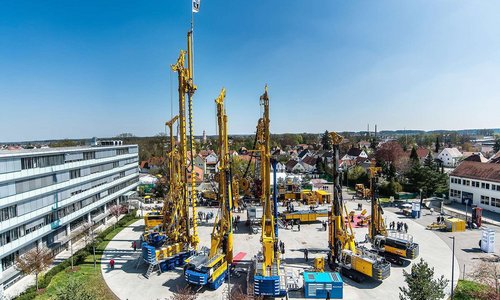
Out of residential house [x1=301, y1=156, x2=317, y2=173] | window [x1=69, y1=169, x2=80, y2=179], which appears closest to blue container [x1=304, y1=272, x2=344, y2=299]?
window [x1=69, y1=169, x2=80, y2=179]

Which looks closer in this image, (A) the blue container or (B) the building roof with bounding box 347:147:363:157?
(A) the blue container

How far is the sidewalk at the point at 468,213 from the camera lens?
37438mm

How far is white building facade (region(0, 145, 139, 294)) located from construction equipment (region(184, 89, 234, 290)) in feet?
48.0

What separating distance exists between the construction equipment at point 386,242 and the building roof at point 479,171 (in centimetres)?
2266

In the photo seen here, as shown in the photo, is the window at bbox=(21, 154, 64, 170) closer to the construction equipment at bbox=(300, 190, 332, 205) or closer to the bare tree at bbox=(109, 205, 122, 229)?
the bare tree at bbox=(109, 205, 122, 229)

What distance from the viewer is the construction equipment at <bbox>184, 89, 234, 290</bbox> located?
68.8 ft

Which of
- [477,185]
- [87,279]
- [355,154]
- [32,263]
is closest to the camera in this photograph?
[32,263]

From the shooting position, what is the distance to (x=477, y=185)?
43.4 m

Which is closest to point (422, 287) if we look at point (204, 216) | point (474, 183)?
point (204, 216)

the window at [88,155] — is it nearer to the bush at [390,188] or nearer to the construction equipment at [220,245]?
the construction equipment at [220,245]

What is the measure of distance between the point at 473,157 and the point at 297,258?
40995 millimetres

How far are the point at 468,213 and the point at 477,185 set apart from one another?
15.0 ft

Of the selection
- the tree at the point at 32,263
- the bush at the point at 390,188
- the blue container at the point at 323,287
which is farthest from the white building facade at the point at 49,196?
the bush at the point at 390,188

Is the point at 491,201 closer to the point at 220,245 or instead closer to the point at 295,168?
the point at 220,245
